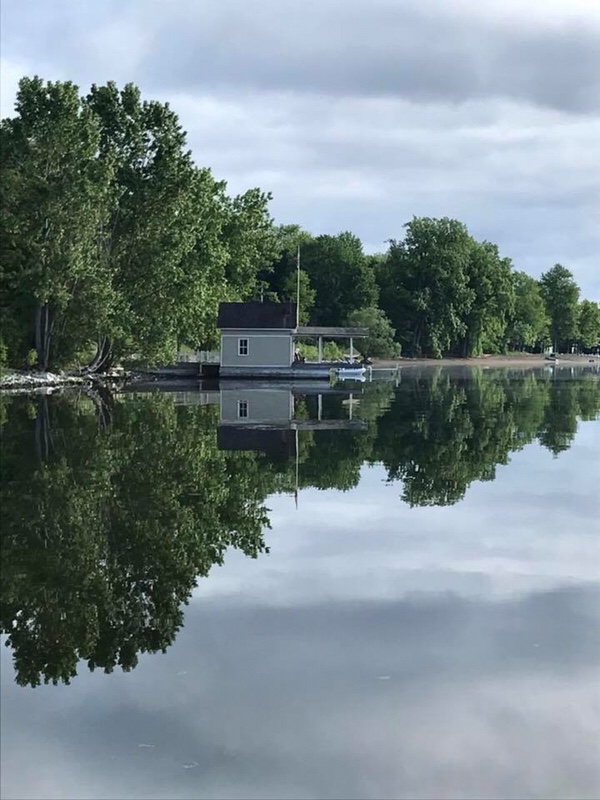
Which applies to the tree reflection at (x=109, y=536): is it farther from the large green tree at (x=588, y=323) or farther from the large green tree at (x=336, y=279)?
the large green tree at (x=588, y=323)

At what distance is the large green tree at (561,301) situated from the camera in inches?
6373

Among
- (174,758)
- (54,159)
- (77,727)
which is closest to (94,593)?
(77,727)

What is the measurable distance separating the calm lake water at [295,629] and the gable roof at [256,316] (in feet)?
128

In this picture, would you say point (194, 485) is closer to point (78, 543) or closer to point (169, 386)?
point (78, 543)

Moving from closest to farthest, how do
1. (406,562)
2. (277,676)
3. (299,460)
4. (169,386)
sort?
(277,676), (406,562), (299,460), (169,386)

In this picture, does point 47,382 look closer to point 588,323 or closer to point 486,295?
point 486,295

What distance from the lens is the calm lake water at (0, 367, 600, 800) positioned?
5633 millimetres

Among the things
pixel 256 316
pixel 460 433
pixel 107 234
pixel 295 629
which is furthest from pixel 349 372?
pixel 295 629

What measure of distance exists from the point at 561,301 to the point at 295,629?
16026 centimetres

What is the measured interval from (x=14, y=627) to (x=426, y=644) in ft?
10.7

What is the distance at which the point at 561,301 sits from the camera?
161875 mm

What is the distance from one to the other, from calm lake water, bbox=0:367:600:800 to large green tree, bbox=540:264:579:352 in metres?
149

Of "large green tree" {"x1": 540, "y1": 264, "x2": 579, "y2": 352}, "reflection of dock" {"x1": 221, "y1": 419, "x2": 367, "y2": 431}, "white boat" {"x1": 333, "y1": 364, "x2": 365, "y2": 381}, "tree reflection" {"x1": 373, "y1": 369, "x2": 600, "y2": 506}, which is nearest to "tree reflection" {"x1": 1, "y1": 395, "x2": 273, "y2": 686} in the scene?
"tree reflection" {"x1": 373, "y1": 369, "x2": 600, "y2": 506}

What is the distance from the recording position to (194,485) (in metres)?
15.2
